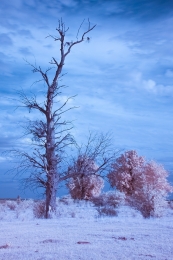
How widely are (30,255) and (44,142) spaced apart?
11716 millimetres

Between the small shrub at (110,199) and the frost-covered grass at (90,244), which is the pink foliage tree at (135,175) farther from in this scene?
the frost-covered grass at (90,244)

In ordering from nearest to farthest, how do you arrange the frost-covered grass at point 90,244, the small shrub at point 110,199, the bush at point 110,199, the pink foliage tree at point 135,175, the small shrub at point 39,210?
the frost-covered grass at point 90,244
the small shrub at point 39,210
the bush at point 110,199
the small shrub at point 110,199
the pink foliage tree at point 135,175

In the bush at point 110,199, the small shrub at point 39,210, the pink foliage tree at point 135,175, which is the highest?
the pink foliage tree at point 135,175

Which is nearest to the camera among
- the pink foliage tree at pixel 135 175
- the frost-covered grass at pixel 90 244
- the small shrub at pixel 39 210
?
the frost-covered grass at pixel 90 244

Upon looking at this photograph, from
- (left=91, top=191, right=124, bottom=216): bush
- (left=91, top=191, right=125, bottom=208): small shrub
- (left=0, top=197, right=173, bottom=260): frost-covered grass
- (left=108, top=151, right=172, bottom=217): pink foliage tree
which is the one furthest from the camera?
(left=108, top=151, right=172, bottom=217): pink foliage tree

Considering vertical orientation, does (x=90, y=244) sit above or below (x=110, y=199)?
below

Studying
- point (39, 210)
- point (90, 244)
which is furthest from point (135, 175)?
point (90, 244)

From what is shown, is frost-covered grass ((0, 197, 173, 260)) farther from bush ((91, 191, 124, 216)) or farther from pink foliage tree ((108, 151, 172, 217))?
pink foliage tree ((108, 151, 172, 217))

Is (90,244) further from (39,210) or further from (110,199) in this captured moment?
(110,199)

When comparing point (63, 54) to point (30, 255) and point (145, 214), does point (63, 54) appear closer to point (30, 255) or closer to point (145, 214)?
point (145, 214)

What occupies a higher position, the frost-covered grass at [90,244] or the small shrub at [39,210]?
the small shrub at [39,210]

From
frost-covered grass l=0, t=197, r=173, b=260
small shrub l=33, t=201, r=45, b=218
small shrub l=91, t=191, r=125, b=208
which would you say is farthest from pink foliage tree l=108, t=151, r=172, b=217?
frost-covered grass l=0, t=197, r=173, b=260

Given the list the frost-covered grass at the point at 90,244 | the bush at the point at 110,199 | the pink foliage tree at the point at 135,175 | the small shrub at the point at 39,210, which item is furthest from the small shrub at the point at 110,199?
the frost-covered grass at the point at 90,244

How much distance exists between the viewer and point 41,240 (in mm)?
7414
